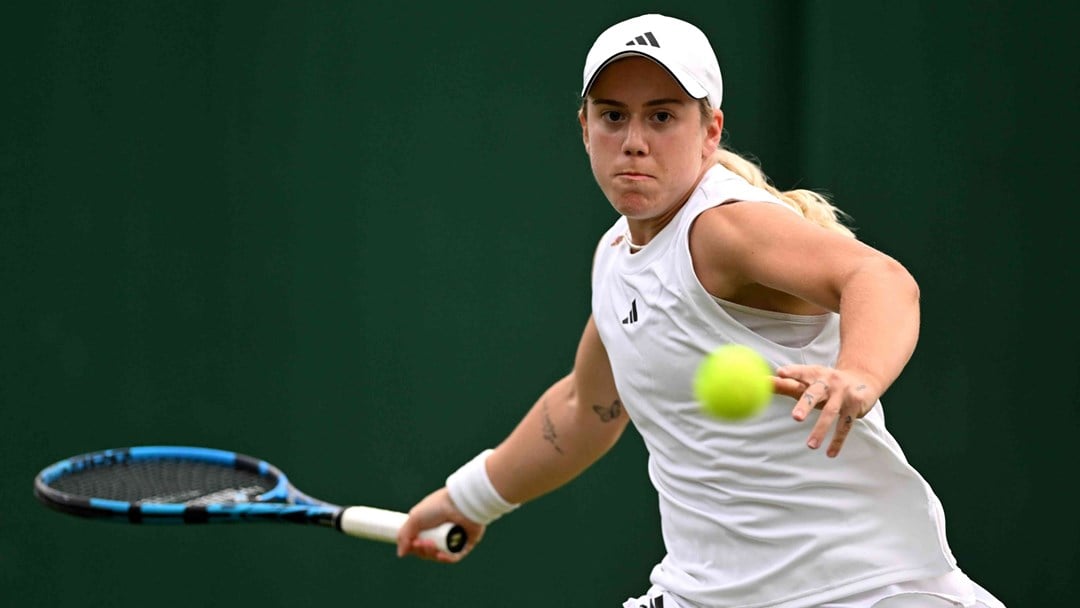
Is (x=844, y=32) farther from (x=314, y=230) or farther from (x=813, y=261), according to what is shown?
(x=813, y=261)

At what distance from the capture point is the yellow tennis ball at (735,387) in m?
1.86

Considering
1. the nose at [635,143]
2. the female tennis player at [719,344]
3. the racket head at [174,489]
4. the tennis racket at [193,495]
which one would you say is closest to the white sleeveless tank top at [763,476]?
the female tennis player at [719,344]

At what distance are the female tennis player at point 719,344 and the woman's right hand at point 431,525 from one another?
560mm

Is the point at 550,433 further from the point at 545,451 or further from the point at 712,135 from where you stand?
the point at 712,135

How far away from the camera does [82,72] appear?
3.44 m

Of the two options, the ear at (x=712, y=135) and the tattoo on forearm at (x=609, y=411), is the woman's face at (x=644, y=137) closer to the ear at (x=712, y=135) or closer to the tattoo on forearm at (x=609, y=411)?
the ear at (x=712, y=135)

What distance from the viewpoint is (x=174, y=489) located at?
123 inches

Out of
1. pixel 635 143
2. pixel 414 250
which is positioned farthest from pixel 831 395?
pixel 414 250

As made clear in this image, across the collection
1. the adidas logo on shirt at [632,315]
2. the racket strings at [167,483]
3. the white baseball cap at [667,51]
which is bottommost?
the racket strings at [167,483]

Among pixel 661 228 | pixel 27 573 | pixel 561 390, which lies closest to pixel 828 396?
pixel 661 228

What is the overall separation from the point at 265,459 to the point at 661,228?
5.07 ft

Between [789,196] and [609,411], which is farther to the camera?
[609,411]

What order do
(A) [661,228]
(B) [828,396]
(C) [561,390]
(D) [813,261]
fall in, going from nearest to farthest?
(B) [828,396] → (D) [813,261] → (A) [661,228] → (C) [561,390]

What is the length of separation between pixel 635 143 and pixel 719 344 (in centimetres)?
34
